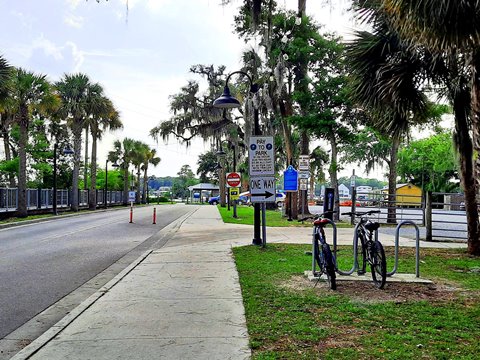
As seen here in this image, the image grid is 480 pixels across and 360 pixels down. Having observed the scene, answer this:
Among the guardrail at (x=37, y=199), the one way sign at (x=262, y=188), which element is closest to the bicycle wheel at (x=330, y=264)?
the one way sign at (x=262, y=188)

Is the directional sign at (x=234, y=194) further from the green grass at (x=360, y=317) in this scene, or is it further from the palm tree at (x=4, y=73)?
the green grass at (x=360, y=317)

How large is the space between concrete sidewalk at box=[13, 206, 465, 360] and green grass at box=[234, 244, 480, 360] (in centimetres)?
28

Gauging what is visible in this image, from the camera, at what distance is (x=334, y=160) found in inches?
979

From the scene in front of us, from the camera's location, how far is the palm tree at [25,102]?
93.4 ft

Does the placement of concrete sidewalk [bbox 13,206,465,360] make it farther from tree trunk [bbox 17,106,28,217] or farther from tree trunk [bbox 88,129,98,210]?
tree trunk [bbox 88,129,98,210]

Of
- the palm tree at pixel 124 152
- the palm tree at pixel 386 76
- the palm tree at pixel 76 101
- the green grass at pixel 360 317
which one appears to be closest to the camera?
the green grass at pixel 360 317

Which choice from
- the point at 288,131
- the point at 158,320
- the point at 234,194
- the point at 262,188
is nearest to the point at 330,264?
the point at 158,320

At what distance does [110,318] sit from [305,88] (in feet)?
64.9

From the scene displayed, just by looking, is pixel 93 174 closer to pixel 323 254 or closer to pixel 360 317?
pixel 323 254

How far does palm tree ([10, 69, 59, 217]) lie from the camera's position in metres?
28.5

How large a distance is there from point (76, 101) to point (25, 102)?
1060 cm

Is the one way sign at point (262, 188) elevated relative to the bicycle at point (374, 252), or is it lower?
elevated

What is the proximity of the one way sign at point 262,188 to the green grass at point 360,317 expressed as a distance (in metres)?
3.63

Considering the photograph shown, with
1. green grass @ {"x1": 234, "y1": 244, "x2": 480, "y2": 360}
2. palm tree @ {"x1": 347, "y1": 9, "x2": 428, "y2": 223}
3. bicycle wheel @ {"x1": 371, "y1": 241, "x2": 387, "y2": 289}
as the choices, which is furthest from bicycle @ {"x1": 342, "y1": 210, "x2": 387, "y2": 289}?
palm tree @ {"x1": 347, "y1": 9, "x2": 428, "y2": 223}
